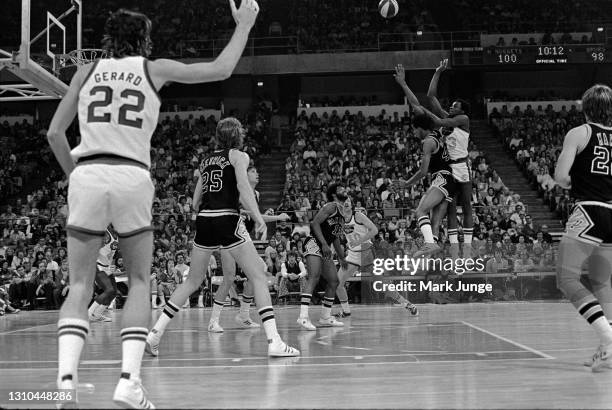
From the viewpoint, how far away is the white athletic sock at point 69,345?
481 cm

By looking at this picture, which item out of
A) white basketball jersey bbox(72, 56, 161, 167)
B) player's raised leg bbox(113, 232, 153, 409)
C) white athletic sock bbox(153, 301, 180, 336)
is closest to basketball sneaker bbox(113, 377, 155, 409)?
player's raised leg bbox(113, 232, 153, 409)

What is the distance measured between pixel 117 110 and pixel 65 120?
0.41 m

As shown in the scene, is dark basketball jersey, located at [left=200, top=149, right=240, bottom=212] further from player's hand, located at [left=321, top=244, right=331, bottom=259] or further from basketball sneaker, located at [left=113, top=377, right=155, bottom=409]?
basketball sneaker, located at [left=113, top=377, right=155, bottom=409]

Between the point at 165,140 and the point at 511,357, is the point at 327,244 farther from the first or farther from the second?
the point at 165,140

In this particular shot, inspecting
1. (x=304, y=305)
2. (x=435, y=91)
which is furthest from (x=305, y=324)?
(x=435, y=91)

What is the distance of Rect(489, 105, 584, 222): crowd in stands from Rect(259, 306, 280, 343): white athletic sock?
18028 mm

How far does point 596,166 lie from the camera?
6945mm

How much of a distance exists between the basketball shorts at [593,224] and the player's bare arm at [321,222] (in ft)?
17.2

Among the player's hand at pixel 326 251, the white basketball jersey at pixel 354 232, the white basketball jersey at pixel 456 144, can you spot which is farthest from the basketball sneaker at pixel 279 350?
the white basketball jersey at pixel 354 232

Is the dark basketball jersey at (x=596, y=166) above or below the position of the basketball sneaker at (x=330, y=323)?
above

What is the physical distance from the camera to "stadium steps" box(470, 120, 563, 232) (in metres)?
25.3

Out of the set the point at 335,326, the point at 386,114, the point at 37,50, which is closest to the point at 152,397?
the point at 335,326

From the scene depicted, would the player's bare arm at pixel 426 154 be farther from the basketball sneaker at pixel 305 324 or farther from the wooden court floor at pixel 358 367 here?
the basketball sneaker at pixel 305 324

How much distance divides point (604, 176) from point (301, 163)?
2206 cm
